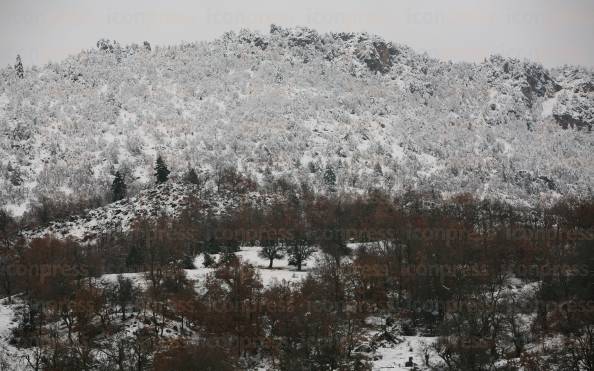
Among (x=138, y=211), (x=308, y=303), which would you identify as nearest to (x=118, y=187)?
(x=138, y=211)

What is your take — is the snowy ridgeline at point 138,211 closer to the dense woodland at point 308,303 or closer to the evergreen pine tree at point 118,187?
the evergreen pine tree at point 118,187

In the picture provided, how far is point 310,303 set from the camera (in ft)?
226

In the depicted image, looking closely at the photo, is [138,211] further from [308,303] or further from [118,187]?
[308,303]

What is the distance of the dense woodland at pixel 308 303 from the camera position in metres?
57.2

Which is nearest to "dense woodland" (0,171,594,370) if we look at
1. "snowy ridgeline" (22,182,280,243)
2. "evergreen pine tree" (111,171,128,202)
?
"snowy ridgeline" (22,182,280,243)

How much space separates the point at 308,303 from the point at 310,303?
0.27 m

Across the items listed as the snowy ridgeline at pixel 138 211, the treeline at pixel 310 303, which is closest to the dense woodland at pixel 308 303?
the treeline at pixel 310 303

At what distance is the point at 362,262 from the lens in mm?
83438

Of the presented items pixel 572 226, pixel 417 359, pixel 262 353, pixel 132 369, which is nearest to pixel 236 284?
pixel 262 353

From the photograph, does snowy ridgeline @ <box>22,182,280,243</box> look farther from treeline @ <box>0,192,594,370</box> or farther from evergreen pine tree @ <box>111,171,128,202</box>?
treeline @ <box>0,192,594,370</box>

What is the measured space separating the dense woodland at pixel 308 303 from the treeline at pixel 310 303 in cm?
20

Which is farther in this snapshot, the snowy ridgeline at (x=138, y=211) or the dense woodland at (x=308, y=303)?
the snowy ridgeline at (x=138, y=211)

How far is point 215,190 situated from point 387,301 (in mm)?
82243

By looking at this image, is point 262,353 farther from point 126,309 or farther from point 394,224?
point 394,224
